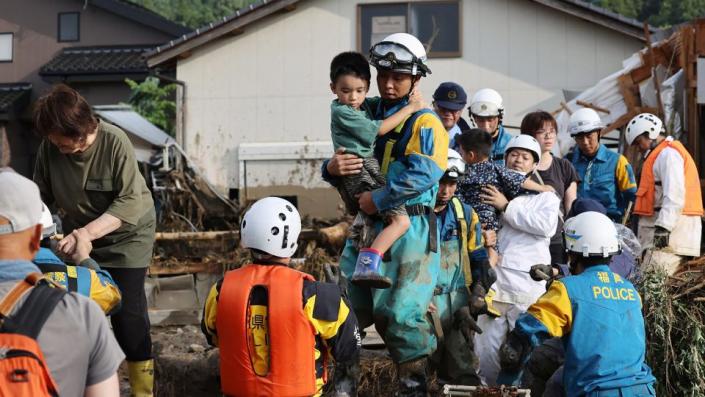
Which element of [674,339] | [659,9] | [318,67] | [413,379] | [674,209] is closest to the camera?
[413,379]

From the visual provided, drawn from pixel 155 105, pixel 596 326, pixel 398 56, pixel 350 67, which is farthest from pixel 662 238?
pixel 155 105

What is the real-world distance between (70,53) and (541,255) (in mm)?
22414

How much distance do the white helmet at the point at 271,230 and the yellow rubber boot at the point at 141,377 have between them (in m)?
1.81

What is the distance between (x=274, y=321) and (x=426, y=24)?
13.0 m

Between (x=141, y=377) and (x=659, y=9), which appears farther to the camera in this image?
(x=659, y=9)

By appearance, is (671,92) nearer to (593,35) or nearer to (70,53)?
(593,35)

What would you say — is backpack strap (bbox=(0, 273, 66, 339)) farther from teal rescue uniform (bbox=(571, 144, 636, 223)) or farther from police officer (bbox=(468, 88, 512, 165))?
teal rescue uniform (bbox=(571, 144, 636, 223))

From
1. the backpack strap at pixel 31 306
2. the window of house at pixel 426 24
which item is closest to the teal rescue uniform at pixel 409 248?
the backpack strap at pixel 31 306

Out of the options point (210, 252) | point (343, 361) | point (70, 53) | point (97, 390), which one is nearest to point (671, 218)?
point (343, 361)

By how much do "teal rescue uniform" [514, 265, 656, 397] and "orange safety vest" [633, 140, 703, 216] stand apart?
3.21 metres

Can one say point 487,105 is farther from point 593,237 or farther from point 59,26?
point 59,26

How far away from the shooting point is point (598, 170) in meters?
8.04

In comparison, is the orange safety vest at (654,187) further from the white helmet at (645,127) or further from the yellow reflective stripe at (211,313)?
the yellow reflective stripe at (211,313)

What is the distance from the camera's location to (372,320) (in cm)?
549
